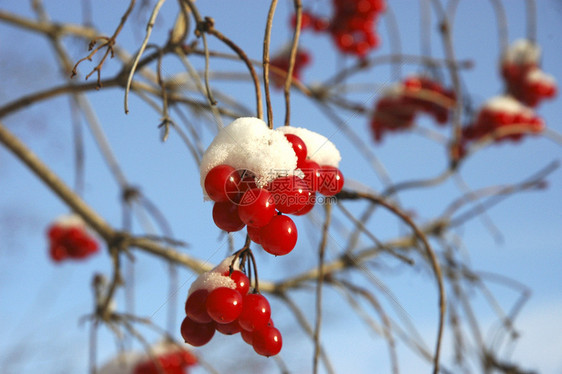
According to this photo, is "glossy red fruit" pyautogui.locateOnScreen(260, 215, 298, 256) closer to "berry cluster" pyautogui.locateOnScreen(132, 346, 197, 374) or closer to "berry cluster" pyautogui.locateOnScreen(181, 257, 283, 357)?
"berry cluster" pyautogui.locateOnScreen(181, 257, 283, 357)

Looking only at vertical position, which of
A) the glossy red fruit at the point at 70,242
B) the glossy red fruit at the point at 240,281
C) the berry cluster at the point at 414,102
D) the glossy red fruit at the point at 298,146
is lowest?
the glossy red fruit at the point at 240,281

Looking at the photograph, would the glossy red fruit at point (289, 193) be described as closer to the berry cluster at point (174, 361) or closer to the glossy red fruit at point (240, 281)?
the glossy red fruit at point (240, 281)

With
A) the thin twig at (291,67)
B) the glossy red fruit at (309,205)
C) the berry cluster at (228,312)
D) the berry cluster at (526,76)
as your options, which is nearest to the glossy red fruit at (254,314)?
the berry cluster at (228,312)

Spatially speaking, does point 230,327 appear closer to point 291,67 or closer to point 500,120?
point 291,67

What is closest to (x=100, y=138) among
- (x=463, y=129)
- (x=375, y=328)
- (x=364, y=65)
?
(x=364, y=65)

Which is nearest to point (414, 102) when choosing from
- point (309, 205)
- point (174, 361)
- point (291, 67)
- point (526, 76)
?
point (526, 76)

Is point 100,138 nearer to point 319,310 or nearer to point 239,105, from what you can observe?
point 239,105

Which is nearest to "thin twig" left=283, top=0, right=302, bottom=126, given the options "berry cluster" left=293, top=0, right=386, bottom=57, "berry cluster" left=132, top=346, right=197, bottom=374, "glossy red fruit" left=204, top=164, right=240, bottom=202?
"glossy red fruit" left=204, top=164, right=240, bottom=202
